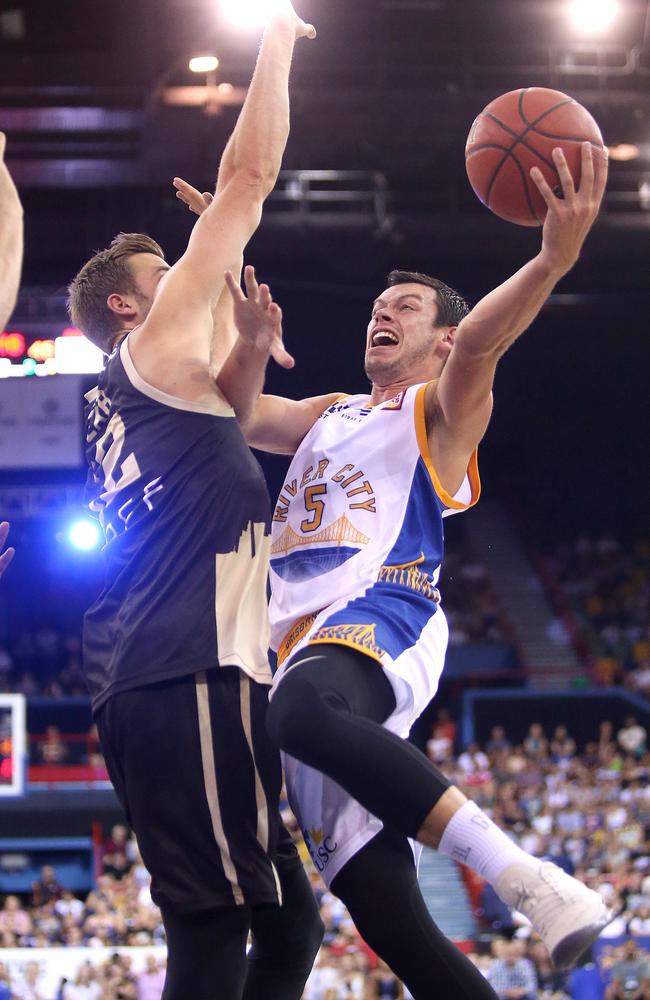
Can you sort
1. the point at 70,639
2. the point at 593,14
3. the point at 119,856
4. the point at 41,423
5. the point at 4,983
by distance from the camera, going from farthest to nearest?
the point at 70,639 < the point at 119,856 < the point at 41,423 < the point at 593,14 < the point at 4,983

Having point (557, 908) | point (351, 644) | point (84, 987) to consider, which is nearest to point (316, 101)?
point (84, 987)

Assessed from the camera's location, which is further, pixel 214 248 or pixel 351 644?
pixel 214 248

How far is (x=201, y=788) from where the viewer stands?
3.39 metres

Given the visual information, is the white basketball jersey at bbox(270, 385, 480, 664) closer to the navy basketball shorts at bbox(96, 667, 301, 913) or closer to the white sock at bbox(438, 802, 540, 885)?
the navy basketball shorts at bbox(96, 667, 301, 913)

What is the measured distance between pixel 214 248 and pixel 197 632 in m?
1.18

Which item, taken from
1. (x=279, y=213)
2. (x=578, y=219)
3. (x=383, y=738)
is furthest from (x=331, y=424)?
(x=279, y=213)

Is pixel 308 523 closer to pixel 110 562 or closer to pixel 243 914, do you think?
pixel 110 562

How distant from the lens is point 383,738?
329cm

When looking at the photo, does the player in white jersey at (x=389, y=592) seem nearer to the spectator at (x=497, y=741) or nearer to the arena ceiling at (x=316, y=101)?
the arena ceiling at (x=316, y=101)

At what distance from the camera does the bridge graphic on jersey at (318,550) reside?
13.3ft

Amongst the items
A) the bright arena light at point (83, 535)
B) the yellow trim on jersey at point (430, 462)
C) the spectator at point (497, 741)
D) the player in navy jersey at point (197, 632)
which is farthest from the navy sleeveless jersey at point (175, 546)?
the spectator at point (497, 741)

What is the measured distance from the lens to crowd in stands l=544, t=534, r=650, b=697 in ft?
78.7

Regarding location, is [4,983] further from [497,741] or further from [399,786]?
[399,786]

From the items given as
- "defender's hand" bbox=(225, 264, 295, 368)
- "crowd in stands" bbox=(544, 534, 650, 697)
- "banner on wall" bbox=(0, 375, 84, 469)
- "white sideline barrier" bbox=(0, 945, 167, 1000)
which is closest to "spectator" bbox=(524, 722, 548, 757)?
"crowd in stands" bbox=(544, 534, 650, 697)
